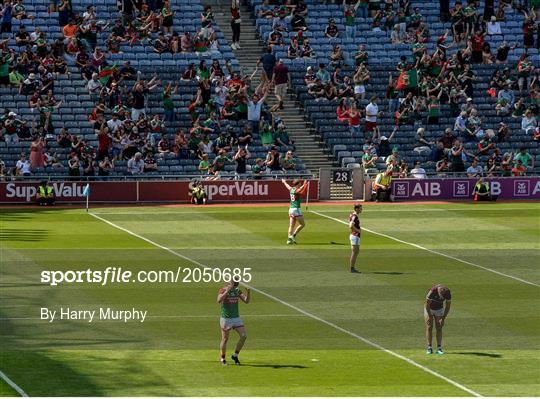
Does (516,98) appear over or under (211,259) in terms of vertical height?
over

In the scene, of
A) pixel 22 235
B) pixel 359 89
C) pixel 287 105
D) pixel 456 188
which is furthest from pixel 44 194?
pixel 456 188

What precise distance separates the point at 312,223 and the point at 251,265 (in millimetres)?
9377

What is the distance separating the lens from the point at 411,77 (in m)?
64.8

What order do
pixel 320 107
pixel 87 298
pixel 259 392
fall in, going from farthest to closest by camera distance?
1. pixel 320 107
2. pixel 87 298
3. pixel 259 392

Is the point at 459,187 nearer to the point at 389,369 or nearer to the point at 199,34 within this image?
the point at 199,34

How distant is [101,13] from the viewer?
6444cm

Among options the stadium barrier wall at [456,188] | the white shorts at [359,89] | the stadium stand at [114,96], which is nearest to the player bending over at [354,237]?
the stadium stand at [114,96]

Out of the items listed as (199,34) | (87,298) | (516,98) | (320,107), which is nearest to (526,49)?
(516,98)

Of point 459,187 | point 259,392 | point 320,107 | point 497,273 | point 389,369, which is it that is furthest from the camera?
point 320,107

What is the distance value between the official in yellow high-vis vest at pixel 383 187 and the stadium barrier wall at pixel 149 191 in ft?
8.01

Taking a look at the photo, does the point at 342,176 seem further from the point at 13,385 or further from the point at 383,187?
the point at 13,385

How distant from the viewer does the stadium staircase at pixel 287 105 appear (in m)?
62.0

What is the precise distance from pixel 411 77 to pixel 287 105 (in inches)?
229

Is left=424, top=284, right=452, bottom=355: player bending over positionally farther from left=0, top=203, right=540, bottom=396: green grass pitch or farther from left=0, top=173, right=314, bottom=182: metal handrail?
left=0, top=173, right=314, bottom=182: metal handrail
